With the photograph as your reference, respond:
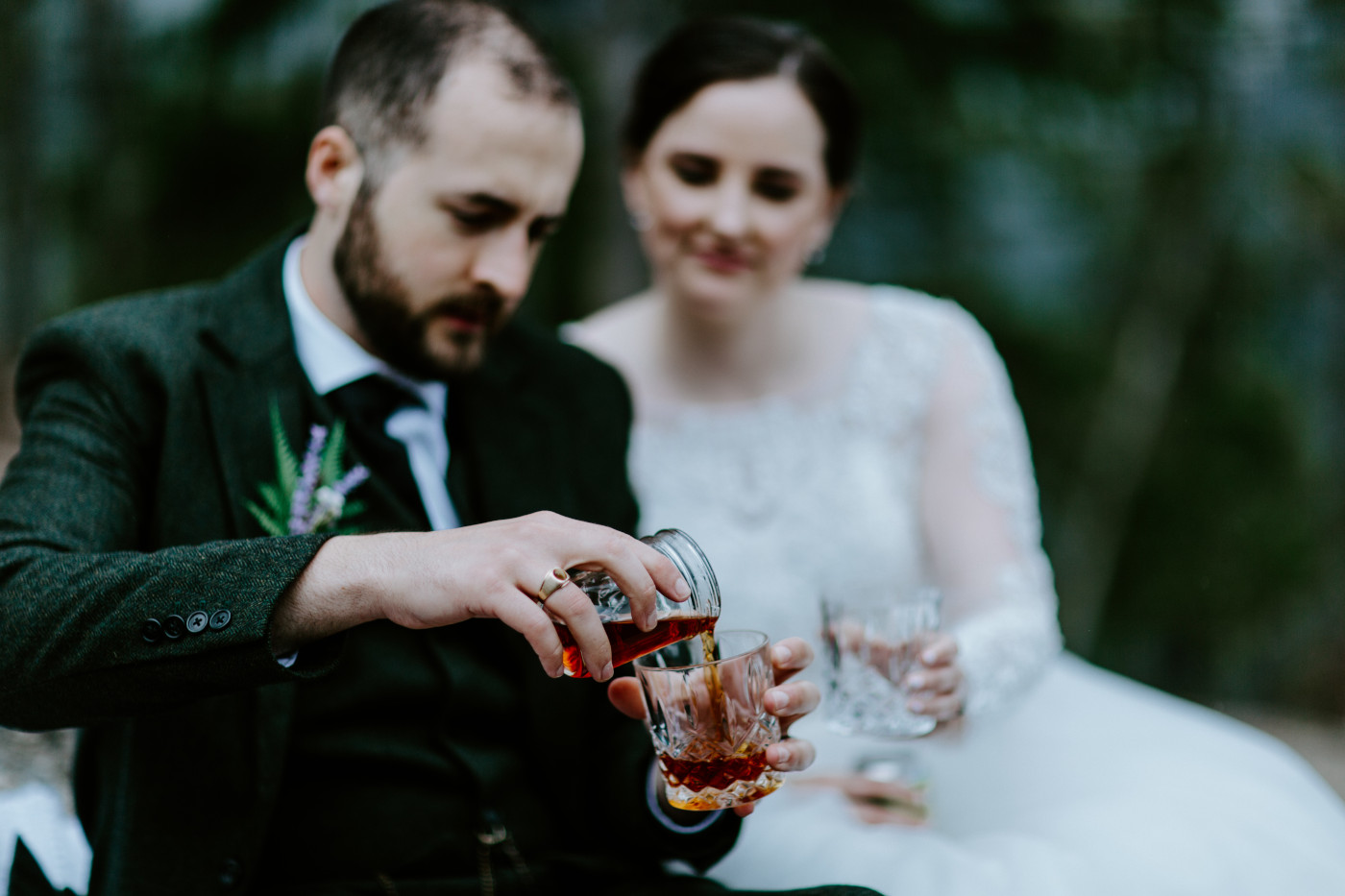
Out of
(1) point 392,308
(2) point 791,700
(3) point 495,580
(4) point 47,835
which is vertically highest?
(1) point 392,308

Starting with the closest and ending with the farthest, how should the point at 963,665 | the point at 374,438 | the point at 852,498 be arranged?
1. the point at 374,438
2. the point at 963,665
3. the point at 852,498

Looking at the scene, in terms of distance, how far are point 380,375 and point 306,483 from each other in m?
0.27

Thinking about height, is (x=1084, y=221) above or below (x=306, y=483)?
above

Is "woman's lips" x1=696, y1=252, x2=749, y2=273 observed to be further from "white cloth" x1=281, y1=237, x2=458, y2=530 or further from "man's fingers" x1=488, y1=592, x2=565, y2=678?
"man's fingers" x1=488, y1=592, x2=565, y2=678

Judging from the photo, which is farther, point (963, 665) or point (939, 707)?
point (963, 665)

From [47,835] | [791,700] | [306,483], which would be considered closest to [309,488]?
[306,483]

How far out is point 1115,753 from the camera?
2660 mm

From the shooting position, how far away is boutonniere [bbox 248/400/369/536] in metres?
1.92

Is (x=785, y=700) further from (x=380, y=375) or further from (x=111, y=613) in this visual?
(x=380, y=375)

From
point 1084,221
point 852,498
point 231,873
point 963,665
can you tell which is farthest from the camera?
point 1084,221

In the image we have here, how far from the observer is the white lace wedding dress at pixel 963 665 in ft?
7.00

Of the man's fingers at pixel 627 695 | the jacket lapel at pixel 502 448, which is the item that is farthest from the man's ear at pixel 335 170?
the man's fingers at pixel 627 695

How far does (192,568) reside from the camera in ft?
4.90


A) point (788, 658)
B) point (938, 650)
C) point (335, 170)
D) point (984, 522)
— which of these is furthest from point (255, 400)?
point (984, 522)
